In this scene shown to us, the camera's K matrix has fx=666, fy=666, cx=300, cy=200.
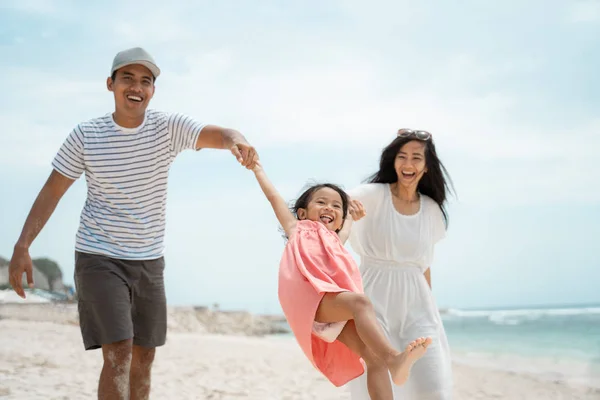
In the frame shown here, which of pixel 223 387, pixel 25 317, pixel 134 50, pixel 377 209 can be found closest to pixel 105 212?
pixel 134 50

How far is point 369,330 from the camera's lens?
3.33 meters

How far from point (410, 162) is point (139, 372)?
2.26 meters

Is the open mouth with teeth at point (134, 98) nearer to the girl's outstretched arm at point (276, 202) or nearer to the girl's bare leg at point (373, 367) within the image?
the girl's outstretched arm at point (276, 202)

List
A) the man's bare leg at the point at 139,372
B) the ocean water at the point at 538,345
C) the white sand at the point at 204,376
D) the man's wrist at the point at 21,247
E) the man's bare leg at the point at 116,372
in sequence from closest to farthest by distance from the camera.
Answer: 1. the man's bare leg at the point at 116,372
2. the man's wrist at the point at 21,247
3. the man's bare leg at the point at 139,372
4. the white sand at the point at 204,376
5. the ocean water at the point at 538,345

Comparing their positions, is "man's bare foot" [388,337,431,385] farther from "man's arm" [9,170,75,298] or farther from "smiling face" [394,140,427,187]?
"man's arm" [9,170,75,298]

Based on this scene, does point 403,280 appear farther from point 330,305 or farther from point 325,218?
point 330,305

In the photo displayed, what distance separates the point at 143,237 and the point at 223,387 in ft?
15.6

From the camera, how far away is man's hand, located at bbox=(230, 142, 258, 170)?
3.91 meters

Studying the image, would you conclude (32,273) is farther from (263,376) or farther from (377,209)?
(263,376)

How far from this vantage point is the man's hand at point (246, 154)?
3.91m

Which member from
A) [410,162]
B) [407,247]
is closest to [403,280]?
[407,247]

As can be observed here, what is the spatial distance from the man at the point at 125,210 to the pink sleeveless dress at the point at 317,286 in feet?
1.96

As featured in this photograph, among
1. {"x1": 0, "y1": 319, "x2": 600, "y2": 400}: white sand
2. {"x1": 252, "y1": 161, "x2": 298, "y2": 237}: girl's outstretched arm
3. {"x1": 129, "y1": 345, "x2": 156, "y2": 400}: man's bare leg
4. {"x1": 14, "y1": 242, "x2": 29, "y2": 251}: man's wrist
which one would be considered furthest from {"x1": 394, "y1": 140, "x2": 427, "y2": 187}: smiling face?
{"x1": 0, "y1": 319, "x2": 600, "y2": 400}: white sand

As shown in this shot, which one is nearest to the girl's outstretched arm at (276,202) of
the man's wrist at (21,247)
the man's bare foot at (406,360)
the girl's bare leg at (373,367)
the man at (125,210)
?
the man at (125,210)
